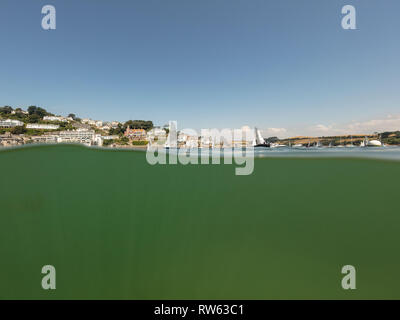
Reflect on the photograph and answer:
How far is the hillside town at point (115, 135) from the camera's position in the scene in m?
12.2

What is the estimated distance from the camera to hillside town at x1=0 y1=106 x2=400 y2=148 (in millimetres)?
12242

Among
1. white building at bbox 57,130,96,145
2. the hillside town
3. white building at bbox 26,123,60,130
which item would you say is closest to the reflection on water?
the hillside town

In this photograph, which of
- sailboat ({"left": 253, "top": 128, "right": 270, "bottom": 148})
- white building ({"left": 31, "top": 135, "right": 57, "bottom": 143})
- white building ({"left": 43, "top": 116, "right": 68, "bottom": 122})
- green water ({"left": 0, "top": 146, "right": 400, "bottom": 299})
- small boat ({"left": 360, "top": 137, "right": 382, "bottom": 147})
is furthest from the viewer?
sailboat ({"left": 253, "top": 128, "right": 270, "bottom": 148})

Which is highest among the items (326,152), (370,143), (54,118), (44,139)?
(54,118)

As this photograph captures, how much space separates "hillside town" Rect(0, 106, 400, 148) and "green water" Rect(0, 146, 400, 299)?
14.7 ft

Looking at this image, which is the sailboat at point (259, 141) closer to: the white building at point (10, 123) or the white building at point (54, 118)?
the white building at point (54, 118)

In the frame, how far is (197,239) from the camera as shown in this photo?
4.39 meters

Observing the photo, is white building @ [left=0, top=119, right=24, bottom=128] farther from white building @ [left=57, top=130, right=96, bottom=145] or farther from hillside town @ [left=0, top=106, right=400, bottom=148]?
white building @ [left=57, top=130, right=96, bottom=145]

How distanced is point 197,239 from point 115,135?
1587cm

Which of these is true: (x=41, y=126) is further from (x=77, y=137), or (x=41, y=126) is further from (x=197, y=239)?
(x=197, y=239)

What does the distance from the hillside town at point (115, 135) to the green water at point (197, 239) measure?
4482mm

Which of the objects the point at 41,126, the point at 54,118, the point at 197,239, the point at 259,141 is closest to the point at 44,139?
the point at 41,126

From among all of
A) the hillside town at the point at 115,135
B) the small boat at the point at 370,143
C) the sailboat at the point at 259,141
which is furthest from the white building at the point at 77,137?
the small boat at the point at 370,143
